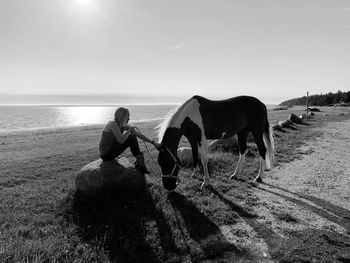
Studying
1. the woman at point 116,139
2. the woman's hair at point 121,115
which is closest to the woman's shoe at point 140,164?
the woman at point 116,139

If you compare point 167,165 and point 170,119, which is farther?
point 170,119

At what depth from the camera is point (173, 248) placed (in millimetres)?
4441

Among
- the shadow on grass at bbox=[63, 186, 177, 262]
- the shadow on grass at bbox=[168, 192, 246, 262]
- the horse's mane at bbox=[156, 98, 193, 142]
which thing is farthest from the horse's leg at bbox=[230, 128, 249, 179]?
the shadow on grass at bbox=[63, 186, 177, 262]

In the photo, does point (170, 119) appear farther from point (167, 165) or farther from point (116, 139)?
point (116, 139)

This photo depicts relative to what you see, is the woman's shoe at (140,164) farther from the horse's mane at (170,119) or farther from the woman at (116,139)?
the horse's mane at (170,119)

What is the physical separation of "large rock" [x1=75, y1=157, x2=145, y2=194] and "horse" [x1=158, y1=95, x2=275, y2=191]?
0.70m

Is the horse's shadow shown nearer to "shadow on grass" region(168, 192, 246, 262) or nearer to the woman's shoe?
"shadow on grass" region(168, 192, 246, 262)

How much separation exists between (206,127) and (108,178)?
2886mm

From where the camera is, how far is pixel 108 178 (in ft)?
21.0

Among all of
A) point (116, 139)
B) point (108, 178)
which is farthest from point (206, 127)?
point (108, 178)

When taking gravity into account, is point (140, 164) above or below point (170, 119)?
below

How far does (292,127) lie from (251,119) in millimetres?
13387

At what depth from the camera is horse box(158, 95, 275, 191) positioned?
670cm

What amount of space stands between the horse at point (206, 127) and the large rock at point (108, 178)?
70 cm
